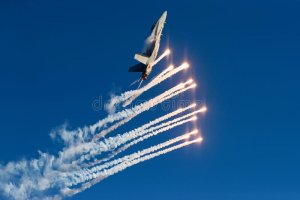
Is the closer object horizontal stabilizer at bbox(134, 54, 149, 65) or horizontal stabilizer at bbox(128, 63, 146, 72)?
horizontal stabilizer at bbox(134, 54, 149, 65)

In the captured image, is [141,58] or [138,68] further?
[138,68]

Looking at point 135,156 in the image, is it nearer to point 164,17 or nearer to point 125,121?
point 125,121

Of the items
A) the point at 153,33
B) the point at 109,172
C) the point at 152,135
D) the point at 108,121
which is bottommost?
the point at 109,172

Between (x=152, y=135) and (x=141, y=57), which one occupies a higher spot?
(x=141, y=57)

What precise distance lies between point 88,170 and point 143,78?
67.6 feet

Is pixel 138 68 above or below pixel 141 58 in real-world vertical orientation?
below

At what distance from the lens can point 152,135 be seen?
65.6 metres

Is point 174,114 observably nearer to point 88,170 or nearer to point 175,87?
point 175,87

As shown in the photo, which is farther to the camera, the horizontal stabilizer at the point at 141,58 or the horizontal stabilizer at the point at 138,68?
the horizontal stabilizer at the point at 138,68

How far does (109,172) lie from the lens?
65.4 metres

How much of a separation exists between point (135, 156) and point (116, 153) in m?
3.70

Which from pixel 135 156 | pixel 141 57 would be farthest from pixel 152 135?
pixel 141 57

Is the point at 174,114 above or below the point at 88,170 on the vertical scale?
above

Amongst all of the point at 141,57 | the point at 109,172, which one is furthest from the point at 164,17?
the point at 109,172
